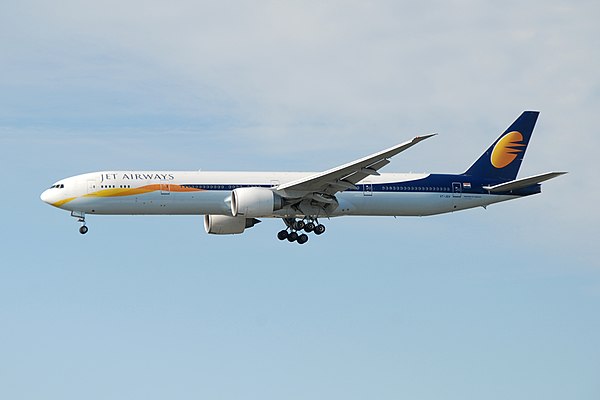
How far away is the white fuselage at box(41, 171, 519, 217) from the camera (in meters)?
67.1

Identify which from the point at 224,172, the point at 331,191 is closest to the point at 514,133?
the point at 331,191

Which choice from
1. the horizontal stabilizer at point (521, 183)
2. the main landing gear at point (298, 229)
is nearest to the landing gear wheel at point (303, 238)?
the main landing gear at point (298, 229)

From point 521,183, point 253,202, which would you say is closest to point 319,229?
point 253,202

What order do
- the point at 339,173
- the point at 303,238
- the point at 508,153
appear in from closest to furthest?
the point at 339,173
the point at 303,238
the point at 508,153

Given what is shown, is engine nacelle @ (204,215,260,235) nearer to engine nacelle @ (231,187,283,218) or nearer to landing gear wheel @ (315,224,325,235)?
landing gear wheel @ (315,224,325,235)

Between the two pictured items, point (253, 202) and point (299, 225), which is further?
point (299, 225)

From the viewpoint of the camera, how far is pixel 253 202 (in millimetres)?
66375

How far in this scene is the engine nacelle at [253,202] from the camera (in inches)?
2608

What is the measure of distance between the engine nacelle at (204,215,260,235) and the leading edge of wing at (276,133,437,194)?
5643 mm

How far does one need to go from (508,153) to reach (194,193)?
2069cm

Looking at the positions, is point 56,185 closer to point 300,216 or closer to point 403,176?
point 300,216

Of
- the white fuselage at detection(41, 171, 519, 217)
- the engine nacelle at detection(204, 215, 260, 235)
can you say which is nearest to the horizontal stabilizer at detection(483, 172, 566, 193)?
the white fuselage at detection(41, 171, 519, 217)

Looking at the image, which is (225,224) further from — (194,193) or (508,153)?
(508,153)

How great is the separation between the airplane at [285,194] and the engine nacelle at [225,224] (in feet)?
0.20
